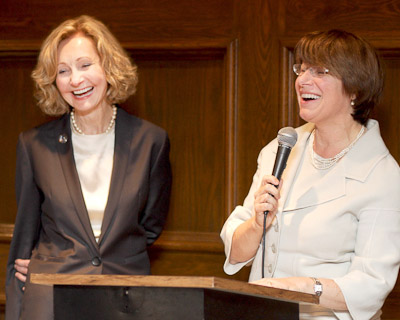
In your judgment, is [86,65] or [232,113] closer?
[86,65]

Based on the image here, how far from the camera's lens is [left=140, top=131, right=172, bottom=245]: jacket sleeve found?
3.39m

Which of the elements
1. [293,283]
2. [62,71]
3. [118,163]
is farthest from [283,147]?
[62,71]

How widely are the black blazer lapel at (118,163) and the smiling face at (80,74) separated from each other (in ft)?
0.46

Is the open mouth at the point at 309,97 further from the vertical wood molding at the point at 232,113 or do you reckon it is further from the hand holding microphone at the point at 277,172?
the vertical wood molding at the point at 232,113

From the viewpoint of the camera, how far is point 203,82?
392cm

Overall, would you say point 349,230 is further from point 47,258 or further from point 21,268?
point 21,268

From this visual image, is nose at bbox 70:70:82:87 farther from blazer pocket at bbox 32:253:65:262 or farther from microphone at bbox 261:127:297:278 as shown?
microphone at bbox 261:127:297:278

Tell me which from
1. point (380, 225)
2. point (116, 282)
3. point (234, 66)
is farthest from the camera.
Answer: point (234, 66)

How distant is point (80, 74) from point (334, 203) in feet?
4.20

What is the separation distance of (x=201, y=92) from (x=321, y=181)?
121cm

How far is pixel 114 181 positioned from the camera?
322 centimetres

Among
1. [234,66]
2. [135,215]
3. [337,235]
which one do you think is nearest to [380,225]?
[337,235]

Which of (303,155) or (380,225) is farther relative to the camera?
(303,155)

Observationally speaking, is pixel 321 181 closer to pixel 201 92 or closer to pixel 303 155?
pixel 303 155
